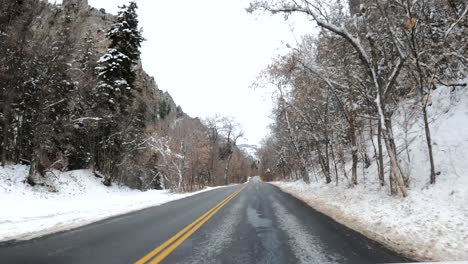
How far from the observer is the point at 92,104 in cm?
2220

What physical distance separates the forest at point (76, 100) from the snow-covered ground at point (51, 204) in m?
0.67

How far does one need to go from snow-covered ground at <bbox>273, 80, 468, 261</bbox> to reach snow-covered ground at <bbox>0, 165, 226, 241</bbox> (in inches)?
304

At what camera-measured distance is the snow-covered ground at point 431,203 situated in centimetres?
595

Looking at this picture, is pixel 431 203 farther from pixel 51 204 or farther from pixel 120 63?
pixel 120 63

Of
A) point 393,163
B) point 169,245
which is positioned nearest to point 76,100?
point 169,245

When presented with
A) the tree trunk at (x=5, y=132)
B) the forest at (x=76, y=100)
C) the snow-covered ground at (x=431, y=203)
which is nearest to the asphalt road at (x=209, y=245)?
the snow-covered ground at (x=431, y=203)

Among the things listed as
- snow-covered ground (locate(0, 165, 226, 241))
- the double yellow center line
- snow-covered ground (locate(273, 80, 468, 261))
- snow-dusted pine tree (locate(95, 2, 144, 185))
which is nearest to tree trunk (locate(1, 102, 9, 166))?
snow-covered ground (locate(0, 165, 226, 241))

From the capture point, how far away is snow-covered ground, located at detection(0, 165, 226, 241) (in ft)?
28.8

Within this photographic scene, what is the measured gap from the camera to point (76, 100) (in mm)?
20391

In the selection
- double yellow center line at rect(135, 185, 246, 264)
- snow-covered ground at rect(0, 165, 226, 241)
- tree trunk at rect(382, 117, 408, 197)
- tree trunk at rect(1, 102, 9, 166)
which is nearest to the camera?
double yellow center line at rect(135, 185, 246, 264)

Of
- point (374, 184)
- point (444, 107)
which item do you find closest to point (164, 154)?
point (374, 184)

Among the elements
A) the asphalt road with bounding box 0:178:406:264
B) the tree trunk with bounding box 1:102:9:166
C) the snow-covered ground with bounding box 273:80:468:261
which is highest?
the tree trunk with bounding box 1:102:9:166

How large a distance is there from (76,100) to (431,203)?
63.1 ft

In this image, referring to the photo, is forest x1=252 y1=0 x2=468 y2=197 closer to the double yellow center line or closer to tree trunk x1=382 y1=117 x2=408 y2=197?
tree trunk x1=382 y1=117 x2=408 y2=197
